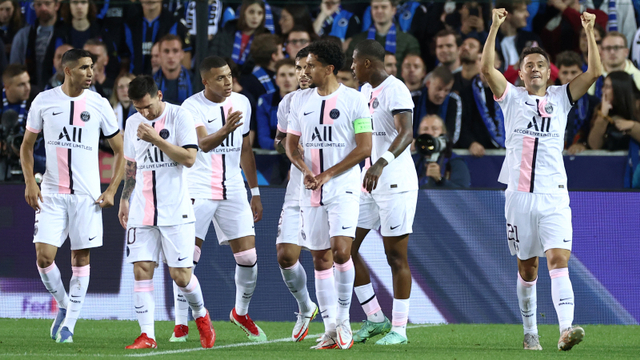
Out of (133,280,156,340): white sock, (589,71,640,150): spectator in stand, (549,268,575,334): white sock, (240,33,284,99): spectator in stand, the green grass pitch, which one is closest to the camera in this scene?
the green grass pitch

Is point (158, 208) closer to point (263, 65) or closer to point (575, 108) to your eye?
point (263, 65)

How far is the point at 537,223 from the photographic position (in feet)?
21.1

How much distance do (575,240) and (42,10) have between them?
273 inches

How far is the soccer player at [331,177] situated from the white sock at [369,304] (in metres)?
0.77

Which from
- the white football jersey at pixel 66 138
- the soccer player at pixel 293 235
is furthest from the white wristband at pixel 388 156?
the white football jersey at pixel 66 138

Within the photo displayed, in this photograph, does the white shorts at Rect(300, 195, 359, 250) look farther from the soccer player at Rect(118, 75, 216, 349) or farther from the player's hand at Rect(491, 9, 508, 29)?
the player's hand at Rect(491, 9, 508, 29)

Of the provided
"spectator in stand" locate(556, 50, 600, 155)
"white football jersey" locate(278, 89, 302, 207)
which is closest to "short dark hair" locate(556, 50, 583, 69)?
"spectator in stand" locate(556, 50, 600, 155)

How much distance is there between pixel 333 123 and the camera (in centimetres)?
641

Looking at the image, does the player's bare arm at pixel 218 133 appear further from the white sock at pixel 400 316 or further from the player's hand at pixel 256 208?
the white sock at pixel 400 316

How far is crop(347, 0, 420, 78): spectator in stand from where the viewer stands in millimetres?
10359

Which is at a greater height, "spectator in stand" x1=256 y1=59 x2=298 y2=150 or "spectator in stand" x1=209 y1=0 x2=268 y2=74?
"spectator in stand" x1=209 y1=0 x2=268 y2=74

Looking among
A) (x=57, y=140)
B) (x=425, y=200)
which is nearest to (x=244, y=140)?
(x=57, y=140)

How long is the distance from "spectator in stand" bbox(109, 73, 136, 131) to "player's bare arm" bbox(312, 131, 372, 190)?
456cm

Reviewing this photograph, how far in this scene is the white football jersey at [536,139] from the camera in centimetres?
645
